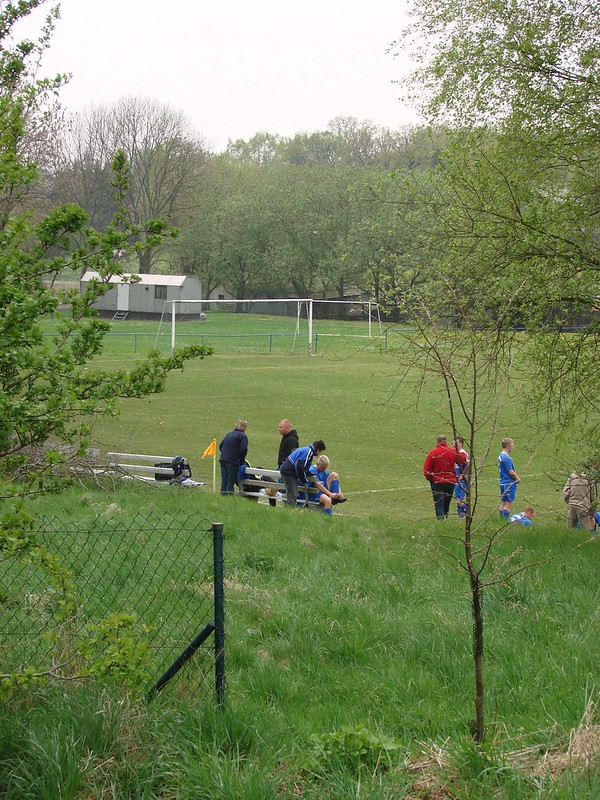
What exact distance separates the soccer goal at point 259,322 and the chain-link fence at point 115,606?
38495mm

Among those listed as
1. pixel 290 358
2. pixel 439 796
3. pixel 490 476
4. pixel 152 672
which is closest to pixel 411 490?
pixel 490 476

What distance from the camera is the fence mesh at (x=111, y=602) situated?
197 inches

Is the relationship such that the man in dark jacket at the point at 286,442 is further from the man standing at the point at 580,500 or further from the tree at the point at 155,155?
the tree at the point at 155,155

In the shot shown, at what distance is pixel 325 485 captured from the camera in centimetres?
1445

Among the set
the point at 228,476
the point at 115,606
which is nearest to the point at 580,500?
the point at 228,476

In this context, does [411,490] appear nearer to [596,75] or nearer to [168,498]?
[168,498]

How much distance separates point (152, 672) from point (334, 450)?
1534cm

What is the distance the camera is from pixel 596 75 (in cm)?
1009

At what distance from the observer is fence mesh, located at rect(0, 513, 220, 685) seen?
16.4 ft

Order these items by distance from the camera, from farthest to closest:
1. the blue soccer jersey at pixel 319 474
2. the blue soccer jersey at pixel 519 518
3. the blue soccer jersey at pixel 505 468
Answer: the blue soccer jersey at pixel 319 474
the blue soccer jersey at pixel 505 468
the blue soccer jersey at pixel 519 518

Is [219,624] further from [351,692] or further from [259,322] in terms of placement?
[259,322]

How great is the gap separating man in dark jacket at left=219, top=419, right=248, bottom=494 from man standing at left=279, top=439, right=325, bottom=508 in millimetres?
1060

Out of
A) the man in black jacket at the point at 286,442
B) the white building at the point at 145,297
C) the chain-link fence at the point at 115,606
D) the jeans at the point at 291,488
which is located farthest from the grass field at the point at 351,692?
the white building at the point at 145,297

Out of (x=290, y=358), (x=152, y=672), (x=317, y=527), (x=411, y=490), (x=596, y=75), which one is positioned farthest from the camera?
(x=290, y=358)
